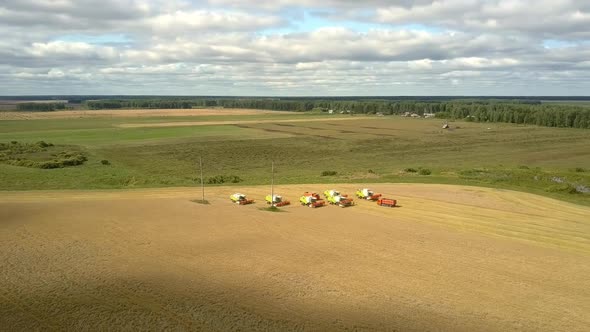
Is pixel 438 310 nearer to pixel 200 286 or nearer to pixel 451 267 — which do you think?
pixel 451 267

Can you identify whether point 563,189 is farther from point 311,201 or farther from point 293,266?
point 293,266

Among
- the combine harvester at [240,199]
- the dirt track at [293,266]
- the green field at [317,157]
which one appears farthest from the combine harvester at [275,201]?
the green field at [317,157]

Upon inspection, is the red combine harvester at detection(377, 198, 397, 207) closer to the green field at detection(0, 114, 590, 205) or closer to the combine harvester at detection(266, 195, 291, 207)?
the combine harvester at detection(266, 195, 291, 207)

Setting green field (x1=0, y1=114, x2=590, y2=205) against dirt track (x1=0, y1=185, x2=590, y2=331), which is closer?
dirt track (x1=0, y1=185, x2=590, y2=331)

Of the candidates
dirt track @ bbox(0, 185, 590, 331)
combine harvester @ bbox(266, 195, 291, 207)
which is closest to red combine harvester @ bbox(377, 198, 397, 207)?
dirt track @ bbox(0, 185, 590, 331)

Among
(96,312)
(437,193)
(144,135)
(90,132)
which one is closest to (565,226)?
(437,193)

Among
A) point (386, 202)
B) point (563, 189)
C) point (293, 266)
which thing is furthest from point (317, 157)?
point (293, 266)

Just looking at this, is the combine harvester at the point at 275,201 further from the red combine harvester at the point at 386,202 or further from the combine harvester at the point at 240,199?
the red combine harvester at the point at 386,202
